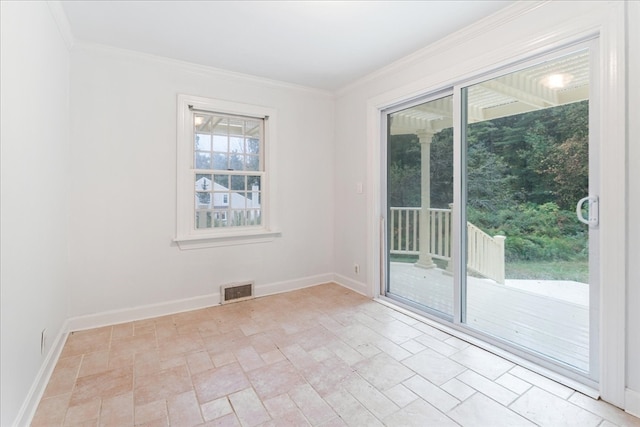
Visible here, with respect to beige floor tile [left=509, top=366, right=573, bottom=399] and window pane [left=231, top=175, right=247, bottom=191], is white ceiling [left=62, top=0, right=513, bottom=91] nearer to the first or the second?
window pane [left=231, top=175, right=247, bottom=191]

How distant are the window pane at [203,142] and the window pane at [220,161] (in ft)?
0.37

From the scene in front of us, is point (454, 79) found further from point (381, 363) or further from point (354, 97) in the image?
point (381, 363)

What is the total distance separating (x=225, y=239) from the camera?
330cm

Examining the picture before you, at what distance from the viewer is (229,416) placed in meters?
1.62

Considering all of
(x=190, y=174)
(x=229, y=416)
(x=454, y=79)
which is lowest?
(x=229, y=416)

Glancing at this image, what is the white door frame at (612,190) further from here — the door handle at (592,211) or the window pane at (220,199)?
the window pane at (220,199)

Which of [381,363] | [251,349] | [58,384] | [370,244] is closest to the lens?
[58,384]

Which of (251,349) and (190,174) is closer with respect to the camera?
(251,349)

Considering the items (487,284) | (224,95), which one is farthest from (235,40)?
(487,284)

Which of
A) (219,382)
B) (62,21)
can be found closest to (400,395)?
(219,382)

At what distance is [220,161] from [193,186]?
16.3 inches

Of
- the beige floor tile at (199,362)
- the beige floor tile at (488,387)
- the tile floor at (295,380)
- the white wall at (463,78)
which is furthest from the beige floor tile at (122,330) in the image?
the beige floor tile at (488,387)

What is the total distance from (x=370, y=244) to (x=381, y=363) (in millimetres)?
1504

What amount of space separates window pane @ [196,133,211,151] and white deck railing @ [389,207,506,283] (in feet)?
6.89
